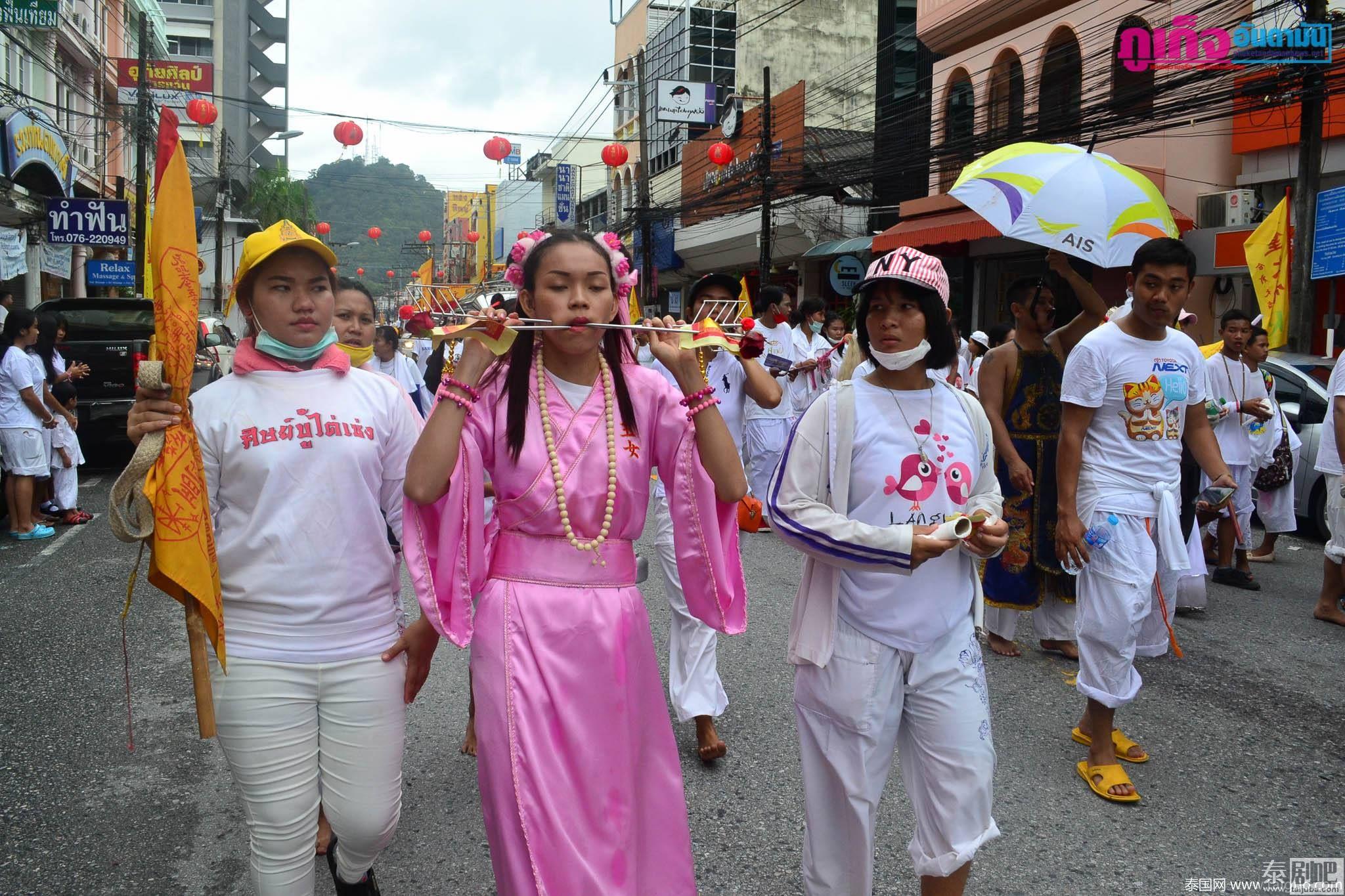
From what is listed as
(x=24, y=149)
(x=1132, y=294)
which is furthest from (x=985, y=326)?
(x=24, y=149)

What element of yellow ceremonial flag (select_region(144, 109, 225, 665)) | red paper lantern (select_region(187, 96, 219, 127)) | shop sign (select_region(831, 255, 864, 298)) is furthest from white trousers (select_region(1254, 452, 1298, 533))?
red paper lantern (select_region(187, 96, 219, 127))

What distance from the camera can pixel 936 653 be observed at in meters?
2.76

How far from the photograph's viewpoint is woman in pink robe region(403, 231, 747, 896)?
2.42 metres

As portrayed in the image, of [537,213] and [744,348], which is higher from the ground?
[537,213]

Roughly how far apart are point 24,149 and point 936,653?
2203cm

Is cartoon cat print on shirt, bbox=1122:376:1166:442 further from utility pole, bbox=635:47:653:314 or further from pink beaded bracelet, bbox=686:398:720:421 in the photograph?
utility pole, bbox=635:47:653:314

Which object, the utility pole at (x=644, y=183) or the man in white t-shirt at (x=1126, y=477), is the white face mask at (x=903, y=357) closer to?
the man in white t-shirt at (x=1126, y=477)

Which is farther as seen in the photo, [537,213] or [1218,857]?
[537,213]

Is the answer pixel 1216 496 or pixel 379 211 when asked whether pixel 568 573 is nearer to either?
pixel 1216 496

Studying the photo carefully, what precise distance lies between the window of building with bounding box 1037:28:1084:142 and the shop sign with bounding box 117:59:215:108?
20918mm

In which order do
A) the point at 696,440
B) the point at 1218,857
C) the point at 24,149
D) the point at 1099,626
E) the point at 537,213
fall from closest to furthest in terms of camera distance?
the point at 696,440, the point at 1218,857, the point at 1099,626, the point at 24,149, the point at 537,213

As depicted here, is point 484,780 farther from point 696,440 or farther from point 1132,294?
point 1132,294

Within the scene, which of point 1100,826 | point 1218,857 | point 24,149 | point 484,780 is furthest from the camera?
point 24,149

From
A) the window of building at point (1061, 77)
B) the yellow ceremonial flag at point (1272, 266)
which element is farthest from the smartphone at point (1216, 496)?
the window of building at point (1061, 77)
